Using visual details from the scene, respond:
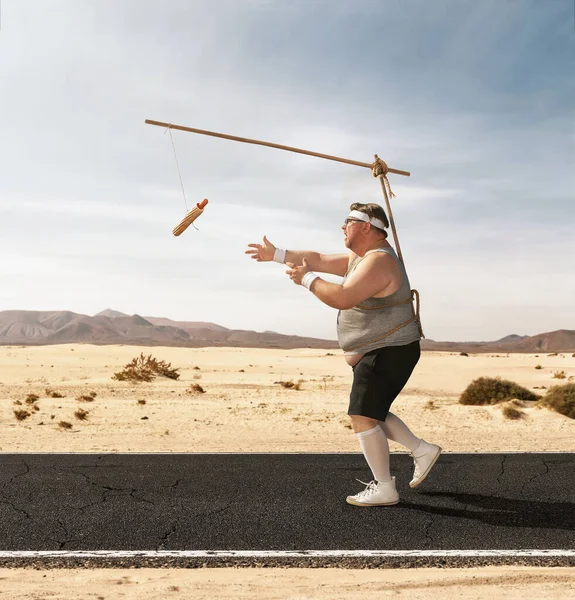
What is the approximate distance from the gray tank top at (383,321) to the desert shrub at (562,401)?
28.3ft

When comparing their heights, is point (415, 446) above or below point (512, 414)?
above

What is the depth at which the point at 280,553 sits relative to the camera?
4543 millimetres

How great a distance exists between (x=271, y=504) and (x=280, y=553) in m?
1.34

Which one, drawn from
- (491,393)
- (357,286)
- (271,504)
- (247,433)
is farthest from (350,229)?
(491,393)

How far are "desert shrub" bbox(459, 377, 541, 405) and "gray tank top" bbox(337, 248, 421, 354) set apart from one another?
11.5 m

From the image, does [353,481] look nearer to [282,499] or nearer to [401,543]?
[282,499]

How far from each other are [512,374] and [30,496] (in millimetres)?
31409

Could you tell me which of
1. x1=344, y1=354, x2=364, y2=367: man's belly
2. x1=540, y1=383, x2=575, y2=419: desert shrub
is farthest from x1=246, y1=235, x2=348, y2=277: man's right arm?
x1=540, y1=383, x2=575, y2=419: desert shrub

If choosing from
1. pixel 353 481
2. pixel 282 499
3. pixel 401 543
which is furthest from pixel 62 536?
pixel 353 481

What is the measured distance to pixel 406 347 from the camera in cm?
566

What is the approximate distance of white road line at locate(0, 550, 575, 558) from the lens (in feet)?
14.8

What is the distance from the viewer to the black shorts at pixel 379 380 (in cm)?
557

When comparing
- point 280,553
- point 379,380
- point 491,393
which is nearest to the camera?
point 280,553

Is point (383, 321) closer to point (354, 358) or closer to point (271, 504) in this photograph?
point (354, 358)
